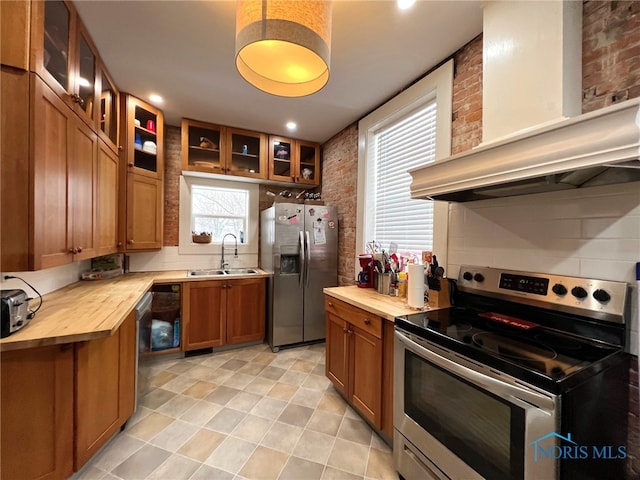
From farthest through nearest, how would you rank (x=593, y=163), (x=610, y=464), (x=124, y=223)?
(x=124, y=223) < (x=610, y=464) < (x=593, y=163)

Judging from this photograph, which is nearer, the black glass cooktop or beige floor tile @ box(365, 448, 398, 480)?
the black glass cooktop

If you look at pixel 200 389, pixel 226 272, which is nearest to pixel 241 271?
pixel 226 272

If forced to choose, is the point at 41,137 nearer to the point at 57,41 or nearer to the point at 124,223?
the point at 57,41

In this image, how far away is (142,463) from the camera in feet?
5.12

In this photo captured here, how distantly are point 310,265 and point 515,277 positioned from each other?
212 cm

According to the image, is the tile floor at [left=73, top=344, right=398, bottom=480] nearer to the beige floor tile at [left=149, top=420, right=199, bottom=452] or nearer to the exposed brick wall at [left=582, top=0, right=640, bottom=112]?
the beige floor tile at [left=149, top=420, right=199, bottom=452]

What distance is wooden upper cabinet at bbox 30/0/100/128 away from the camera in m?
1.30

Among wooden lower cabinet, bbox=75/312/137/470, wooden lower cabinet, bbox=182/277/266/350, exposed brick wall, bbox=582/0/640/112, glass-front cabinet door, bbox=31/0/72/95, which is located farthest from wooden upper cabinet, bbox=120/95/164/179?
exposed brick wall, bbox=582/0/640/112

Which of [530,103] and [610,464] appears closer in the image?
[610,464]

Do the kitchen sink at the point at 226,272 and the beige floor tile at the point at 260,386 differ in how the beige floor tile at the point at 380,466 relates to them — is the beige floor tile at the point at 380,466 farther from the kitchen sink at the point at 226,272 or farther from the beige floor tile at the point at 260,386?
the kitchen sink at the point at 226,272

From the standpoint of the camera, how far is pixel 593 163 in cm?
91

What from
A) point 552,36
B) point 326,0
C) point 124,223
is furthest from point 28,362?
point 552,36

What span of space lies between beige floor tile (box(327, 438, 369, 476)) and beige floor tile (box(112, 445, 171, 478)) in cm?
103

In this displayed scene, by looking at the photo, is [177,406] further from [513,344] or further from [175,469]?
[513,344]
